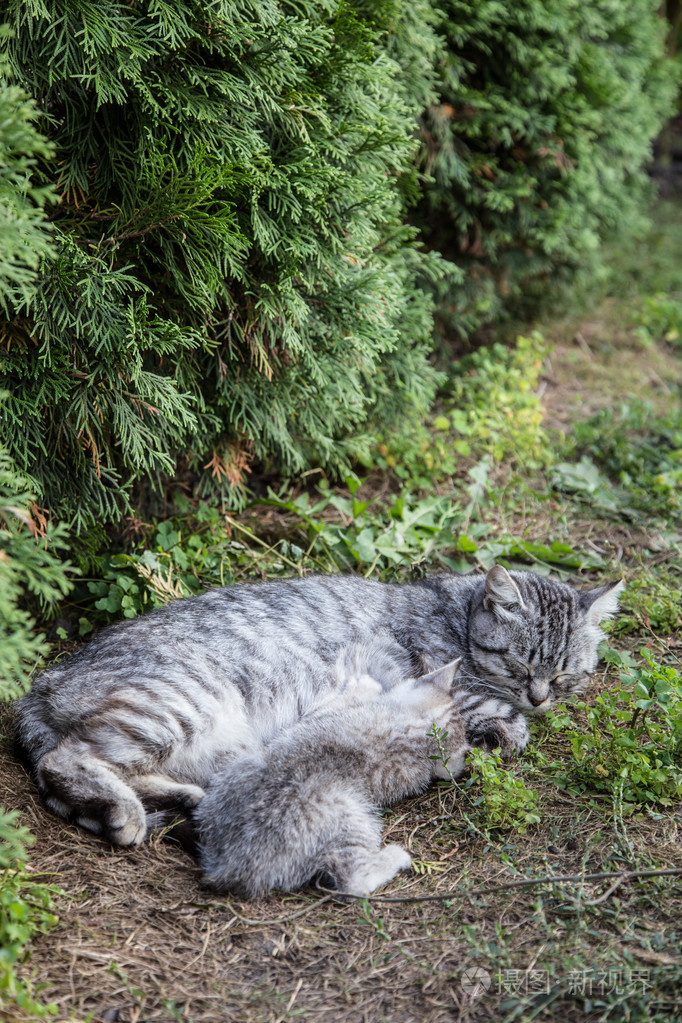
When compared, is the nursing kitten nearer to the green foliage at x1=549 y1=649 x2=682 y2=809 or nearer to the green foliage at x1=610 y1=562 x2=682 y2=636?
the green foliage at x1=549 y1=649 x2=682 y2=809

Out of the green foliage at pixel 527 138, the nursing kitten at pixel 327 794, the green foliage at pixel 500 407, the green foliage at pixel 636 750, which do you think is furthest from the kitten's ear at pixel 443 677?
the green foliage at pixel 527 138

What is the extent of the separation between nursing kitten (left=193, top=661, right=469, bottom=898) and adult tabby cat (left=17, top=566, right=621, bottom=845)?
0.73 feet

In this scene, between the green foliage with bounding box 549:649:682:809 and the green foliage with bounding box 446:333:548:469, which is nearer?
the green foliage with bounding box 549:649:682:809

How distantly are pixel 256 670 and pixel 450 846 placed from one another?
1.04 metres

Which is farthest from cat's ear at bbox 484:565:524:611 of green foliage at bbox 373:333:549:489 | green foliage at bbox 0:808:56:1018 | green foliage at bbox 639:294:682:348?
green foliage at bbox 639:294:682:348

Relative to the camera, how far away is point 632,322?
7828 mm

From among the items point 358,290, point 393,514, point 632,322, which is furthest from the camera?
point 632,322

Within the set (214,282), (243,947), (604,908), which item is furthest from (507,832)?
(214,282)

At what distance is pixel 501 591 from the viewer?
3.53 metres

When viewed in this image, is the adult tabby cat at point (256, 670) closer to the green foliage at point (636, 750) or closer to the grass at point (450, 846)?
the grass at point (450, 846)

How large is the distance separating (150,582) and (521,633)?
1.82 metres

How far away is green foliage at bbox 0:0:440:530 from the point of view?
3240mm

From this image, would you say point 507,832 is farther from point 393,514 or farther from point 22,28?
point 22,28

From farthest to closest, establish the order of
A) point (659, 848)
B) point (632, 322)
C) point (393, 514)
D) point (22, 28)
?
point (632, 322) → point (393, 514) → point (22, 28) → point (659, 848)
